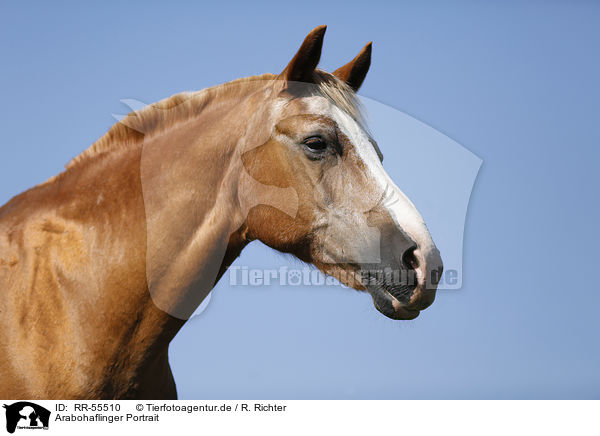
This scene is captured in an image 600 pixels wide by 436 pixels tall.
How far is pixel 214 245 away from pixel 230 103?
1129 millimetres

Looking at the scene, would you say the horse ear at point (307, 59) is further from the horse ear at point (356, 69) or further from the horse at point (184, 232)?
the horse ear at point (356, 69)

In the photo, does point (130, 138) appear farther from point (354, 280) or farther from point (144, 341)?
point (354, 280)

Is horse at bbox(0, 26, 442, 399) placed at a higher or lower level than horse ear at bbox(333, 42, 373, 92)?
lower

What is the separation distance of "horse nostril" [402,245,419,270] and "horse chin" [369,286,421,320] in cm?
26

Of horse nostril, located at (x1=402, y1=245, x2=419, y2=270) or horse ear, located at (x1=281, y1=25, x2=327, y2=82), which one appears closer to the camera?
horse nostril, located at (x1=402, y1=245, x2=419, y2=270)

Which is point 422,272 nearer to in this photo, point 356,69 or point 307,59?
point 307,59

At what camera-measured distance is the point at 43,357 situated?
3.79 meters

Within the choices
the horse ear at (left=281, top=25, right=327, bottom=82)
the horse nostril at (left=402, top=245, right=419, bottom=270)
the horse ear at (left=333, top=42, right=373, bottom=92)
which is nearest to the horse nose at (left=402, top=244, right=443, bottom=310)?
the horse nostril at (left=402, top=245, right=419, bottom=270)

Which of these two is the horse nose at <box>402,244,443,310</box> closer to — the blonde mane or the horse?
the horse

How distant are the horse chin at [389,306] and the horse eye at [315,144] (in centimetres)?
103
